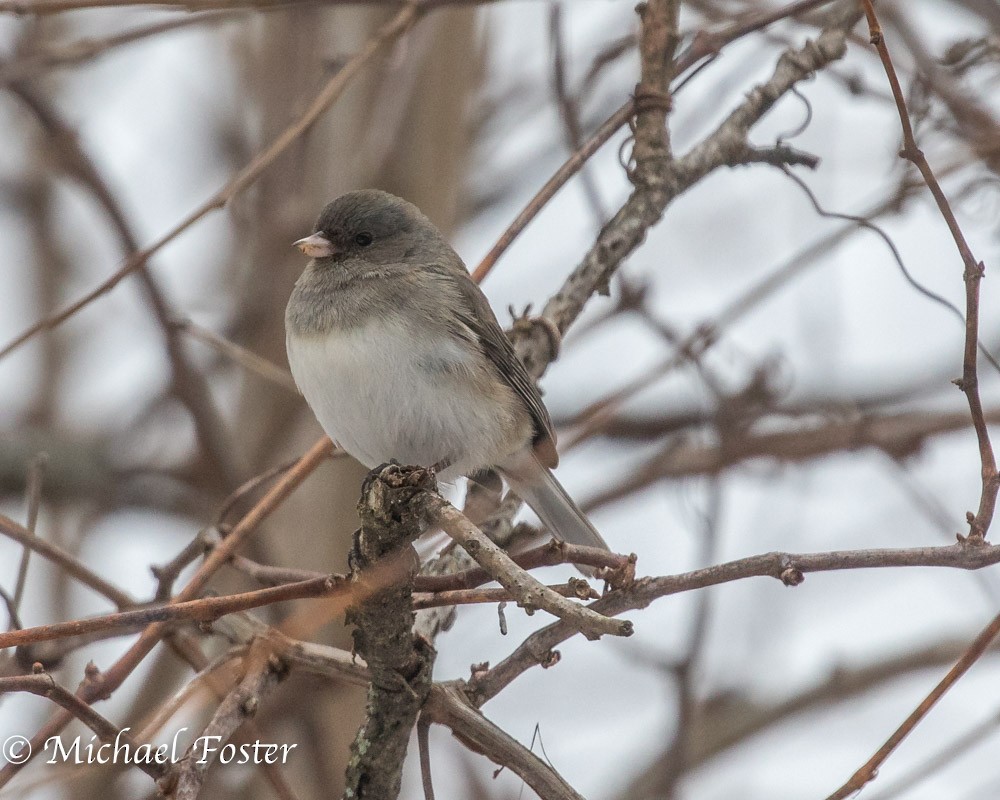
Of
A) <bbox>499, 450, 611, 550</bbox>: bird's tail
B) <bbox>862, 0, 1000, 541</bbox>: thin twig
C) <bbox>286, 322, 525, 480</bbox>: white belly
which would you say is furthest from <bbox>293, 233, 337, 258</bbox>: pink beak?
<bbox>862, 0, 1000, 541</bbox>: thin twig

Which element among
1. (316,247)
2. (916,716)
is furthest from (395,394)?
(916,716)

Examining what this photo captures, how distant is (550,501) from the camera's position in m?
2.51

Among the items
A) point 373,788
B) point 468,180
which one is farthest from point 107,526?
point 373,788

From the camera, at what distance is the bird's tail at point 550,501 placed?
8.18 ft

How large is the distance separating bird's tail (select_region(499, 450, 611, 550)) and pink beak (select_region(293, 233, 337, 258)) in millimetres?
619

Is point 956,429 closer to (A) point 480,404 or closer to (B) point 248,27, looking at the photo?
(A) point 480,404

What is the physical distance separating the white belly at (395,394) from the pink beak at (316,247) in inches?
9.6

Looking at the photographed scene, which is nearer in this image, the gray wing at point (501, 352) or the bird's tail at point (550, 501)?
the gray wing at point (501, 352)

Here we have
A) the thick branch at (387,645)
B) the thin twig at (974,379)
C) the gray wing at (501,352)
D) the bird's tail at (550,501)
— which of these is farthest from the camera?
the bird's tail at (550,501)

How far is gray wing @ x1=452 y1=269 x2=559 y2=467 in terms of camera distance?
94.1 inches

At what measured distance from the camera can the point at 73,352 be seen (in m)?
4.48

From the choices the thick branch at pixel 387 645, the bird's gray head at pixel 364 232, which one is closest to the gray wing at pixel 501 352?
the bird's gray head at pixel 364 232

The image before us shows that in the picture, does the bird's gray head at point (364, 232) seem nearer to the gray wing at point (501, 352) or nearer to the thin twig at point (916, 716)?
the gray wing at point (501, 352)

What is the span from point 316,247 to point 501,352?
1.56 feet
